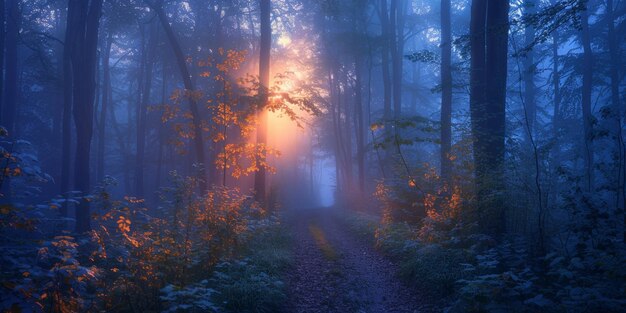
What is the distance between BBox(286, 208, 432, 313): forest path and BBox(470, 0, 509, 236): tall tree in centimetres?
239

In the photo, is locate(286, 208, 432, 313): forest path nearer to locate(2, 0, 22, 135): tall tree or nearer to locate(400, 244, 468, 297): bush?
locate(400, 244, 468, 297): bush

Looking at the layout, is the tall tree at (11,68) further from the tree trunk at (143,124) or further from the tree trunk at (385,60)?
the tree trunk at (385,60)

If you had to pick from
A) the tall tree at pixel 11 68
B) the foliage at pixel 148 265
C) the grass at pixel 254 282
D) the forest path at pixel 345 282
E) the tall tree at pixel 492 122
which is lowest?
the forest path at pixel 345 282

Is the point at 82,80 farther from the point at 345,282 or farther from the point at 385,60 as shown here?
the point at 385,60

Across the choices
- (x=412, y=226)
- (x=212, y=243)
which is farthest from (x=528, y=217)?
(x=212, y=243)

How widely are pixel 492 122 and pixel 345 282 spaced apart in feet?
16.5

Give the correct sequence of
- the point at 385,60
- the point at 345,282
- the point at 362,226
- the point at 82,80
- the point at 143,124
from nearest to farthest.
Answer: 1. the point at 345,282
2. the point at 82,80
3. the point at 362,226
4. the point at 385,60
5. the point at 143,124

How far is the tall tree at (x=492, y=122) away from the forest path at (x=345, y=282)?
239 centimetres

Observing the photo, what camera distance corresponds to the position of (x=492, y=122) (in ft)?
28.2

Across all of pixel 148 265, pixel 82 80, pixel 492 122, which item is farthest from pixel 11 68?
pixel 492 122

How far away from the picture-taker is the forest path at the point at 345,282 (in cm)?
624

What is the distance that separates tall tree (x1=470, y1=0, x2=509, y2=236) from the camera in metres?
7.61

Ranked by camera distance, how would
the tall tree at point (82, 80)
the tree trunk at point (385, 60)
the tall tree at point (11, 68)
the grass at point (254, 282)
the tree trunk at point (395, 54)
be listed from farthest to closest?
the tree trunk at point (395, 54) < the tree trunk at point (385, 60) < the tall tree at point (11, 68) < the tall tree at point (82, 80) < the grass at point (254, 282)

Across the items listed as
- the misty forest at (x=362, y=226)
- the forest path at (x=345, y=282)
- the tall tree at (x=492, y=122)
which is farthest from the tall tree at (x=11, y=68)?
the tall tree at (x=492, y=122)
